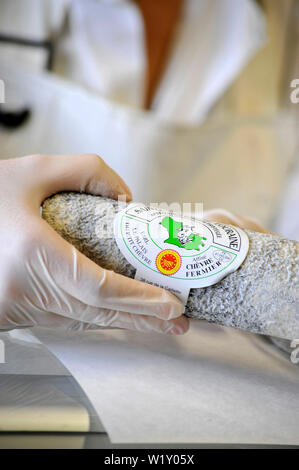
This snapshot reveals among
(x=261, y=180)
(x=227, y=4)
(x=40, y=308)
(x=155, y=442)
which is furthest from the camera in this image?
(x=227, y=4)

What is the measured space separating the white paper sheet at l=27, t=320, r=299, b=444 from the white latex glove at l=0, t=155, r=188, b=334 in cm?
6

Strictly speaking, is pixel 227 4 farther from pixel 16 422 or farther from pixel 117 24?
pixel 16 422

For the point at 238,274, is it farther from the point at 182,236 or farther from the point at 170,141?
the point at 170,141

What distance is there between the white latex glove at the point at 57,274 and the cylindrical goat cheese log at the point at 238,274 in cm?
3

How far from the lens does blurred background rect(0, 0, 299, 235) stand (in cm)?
143

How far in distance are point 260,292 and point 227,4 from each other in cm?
142

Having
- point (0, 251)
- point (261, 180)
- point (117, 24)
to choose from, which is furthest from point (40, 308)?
point (117, 24)

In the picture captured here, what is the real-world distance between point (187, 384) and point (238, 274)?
21 cm

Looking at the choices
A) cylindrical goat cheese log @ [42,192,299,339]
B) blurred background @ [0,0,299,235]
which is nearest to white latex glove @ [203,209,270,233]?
cylindrical goat cheese log @ [42,192,299,339]

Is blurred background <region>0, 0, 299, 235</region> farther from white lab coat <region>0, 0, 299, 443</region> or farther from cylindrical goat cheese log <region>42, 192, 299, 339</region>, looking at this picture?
cylindrical goat cheese log <region>42, 192, 299, 339</region>

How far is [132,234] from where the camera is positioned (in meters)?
0.70

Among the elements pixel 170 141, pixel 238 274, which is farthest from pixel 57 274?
pixel 170 141

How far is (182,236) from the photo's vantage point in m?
0.71

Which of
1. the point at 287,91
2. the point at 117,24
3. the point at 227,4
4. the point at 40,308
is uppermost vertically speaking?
the point at 227,4
